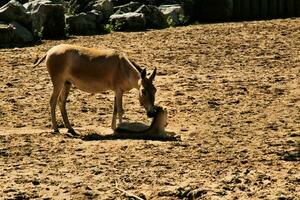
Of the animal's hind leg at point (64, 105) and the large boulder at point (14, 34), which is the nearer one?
the animal's hind leg at point (64, 105)

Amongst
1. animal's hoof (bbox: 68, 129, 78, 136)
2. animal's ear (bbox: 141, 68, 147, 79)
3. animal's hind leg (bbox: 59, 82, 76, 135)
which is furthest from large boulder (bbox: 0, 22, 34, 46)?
animal's ear (bbox: 141, 68, 147, 79)

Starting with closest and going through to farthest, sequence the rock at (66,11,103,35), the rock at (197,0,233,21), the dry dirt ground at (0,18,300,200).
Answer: the dry dirt ground at (0,18,300,200)
the rock at (66,11,103,35)
the rock at (197,0,233,21)

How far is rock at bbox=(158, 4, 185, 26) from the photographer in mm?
18500

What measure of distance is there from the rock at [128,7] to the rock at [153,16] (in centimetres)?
35

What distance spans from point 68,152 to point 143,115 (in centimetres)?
215

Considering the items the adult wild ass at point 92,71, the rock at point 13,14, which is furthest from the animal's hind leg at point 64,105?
the rock at point 13,14

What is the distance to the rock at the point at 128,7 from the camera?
740 inches

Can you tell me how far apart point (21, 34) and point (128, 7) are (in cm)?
400

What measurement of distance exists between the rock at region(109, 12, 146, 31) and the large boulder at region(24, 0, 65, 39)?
1457mm

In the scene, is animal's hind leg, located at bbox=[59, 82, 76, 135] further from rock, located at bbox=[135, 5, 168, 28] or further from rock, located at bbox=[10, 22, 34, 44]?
rock, located at bbox=[135, 5, 168, 28]

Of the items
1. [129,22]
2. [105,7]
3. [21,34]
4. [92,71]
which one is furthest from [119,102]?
[105,7]

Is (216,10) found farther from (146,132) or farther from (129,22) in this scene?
(146,132)

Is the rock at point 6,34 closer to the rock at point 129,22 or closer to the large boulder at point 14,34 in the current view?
the large boulder at point 14,34

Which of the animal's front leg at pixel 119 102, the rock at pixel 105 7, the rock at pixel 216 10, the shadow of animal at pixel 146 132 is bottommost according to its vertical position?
the rock at pixel 216 10
